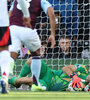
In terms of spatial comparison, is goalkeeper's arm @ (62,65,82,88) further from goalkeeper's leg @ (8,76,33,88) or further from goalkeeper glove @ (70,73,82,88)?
goalkeeper's leg @ (8,76,33,88)

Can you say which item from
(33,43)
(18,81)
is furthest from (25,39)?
(18,81)

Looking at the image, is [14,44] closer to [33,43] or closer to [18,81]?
[33,43]

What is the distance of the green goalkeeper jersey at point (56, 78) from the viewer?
22.6 ft

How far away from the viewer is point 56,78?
22.9ft

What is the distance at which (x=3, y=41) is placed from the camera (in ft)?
14.8

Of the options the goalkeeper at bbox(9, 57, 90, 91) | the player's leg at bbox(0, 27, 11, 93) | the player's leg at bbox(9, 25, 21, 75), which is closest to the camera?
the player's leg at bbox(0, 27, 11, 93)

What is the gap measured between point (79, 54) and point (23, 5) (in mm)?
3504

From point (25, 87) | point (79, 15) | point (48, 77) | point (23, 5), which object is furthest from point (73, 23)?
point (23, 5)

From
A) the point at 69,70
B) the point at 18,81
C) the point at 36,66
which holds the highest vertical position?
the point at 36,66

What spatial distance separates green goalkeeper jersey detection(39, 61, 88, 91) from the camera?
22.6 feet

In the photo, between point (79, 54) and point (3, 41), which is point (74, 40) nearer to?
point (79, 54)

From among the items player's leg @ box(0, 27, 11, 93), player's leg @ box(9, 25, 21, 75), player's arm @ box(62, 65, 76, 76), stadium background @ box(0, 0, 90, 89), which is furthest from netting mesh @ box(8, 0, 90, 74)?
player's leg @ box(0, 27, 11, 93)

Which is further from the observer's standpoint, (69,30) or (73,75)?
(69,30)

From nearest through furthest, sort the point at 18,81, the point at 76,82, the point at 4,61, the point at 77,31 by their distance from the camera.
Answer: the point at 4,61 → the point at 76,82 → the point at 18,81 → the point at 77,31
